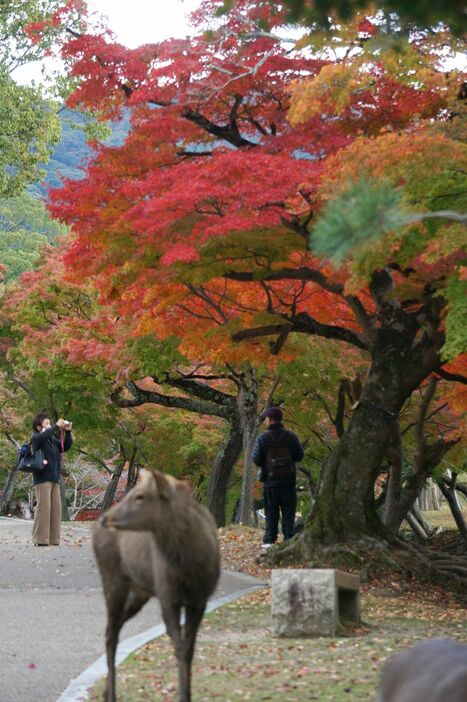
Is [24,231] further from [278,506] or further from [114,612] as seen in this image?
[114,612]

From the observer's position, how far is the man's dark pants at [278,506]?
15.6 m

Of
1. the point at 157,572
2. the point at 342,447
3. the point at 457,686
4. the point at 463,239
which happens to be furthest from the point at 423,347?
the point at 457,686

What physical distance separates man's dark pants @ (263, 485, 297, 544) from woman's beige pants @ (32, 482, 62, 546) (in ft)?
10.9

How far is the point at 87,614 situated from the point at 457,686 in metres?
8.38

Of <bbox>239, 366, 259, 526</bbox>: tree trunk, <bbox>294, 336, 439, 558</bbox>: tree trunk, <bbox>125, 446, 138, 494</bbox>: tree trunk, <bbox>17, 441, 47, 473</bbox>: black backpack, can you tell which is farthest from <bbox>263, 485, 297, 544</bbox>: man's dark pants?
<bbox>125, 446, 138, 494</bbox>: tree trunk

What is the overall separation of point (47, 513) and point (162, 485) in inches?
478

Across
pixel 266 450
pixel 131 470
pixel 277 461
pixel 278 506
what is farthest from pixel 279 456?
pixel 131 470

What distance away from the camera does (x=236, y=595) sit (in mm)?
12203

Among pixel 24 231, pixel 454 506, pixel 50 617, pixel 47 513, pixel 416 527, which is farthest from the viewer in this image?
pixel 24 231

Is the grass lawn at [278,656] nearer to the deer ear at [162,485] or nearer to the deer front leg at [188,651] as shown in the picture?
the deer front leg at [188,651]

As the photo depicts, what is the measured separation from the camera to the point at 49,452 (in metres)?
17.1

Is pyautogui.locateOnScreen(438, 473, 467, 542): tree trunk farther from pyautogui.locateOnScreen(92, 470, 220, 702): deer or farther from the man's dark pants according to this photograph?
pyautogui.locateOnScreen(92, 470, 220, 702): deer

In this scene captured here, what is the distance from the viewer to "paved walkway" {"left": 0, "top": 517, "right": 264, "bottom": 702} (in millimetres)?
7633

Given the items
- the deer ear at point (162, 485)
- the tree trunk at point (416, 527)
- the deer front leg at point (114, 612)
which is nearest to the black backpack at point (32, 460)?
the deer front leg at point (114, 612)
